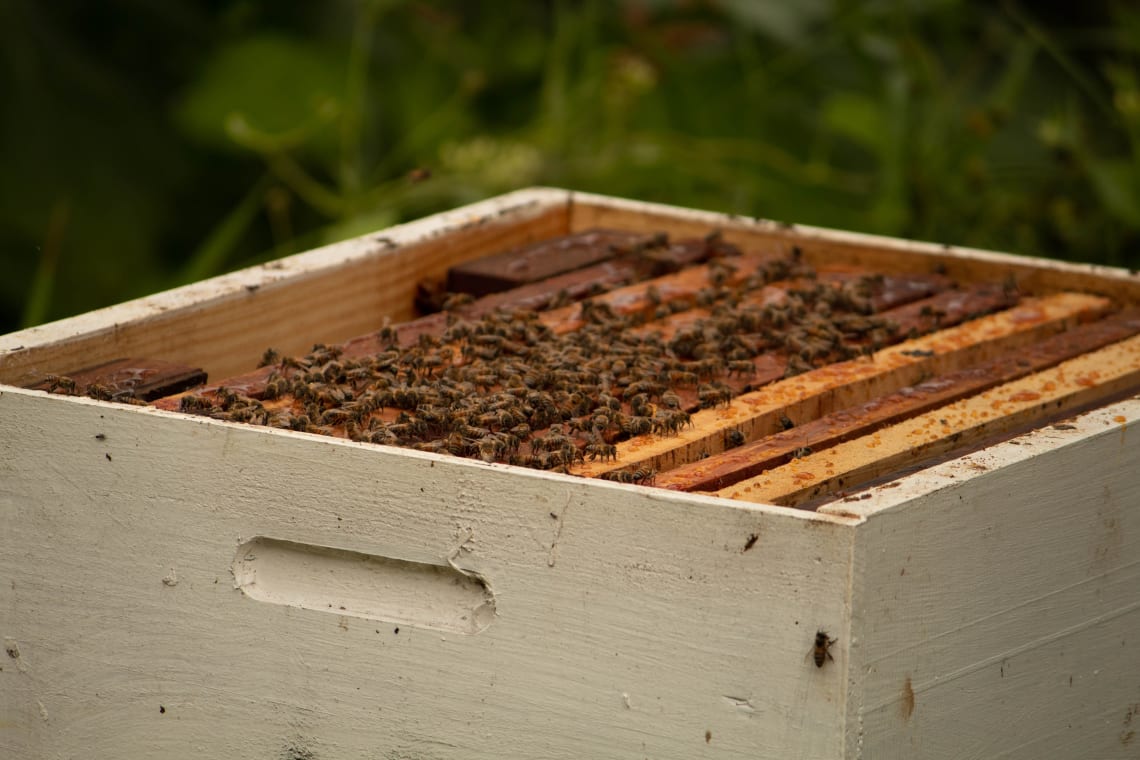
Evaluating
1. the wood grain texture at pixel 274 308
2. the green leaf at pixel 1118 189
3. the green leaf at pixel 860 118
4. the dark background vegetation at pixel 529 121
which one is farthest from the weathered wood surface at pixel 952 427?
the green leaf at pixel 860 118

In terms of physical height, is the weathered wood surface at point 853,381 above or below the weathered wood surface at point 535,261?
below

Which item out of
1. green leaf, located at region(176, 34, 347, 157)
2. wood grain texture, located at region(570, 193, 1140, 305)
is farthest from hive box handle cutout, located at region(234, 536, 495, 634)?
green leaf, located at region(176, 34, 347, 157)

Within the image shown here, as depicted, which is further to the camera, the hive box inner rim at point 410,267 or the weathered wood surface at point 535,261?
the weathered wood surface at point 535,261

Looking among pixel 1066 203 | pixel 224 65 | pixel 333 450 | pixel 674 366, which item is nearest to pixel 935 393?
pixel 674 366

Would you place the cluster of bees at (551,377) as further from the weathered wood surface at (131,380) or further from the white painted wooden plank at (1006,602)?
the white painted wooden plank at (1006,602)

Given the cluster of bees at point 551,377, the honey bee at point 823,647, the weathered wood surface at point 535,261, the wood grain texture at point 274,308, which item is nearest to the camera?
the honey bee at point 823,647

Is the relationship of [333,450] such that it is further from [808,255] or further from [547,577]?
[808,255]

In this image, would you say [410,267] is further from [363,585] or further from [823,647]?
[823,647]
